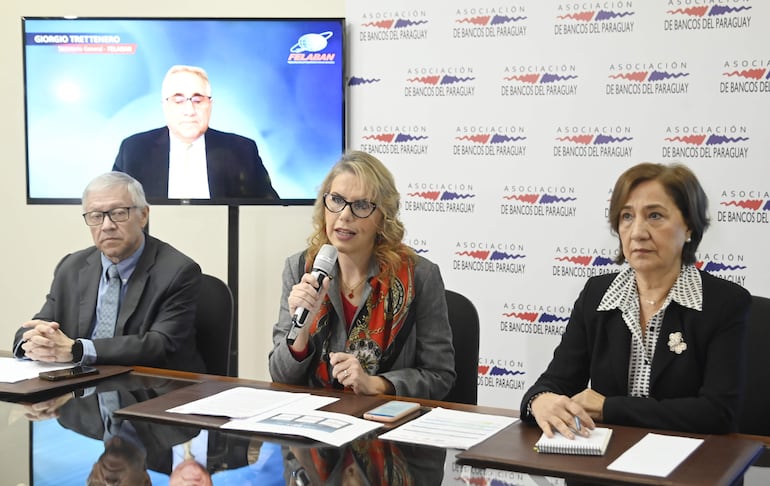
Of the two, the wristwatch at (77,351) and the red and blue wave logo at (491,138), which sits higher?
the red and blue wave logo at (491,138)

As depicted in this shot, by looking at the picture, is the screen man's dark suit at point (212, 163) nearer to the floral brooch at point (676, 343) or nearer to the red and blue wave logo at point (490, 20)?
the red and blue wave logo at point (490, 20)

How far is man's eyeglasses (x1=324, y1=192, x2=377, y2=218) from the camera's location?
106 inches

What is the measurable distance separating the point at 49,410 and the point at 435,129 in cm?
256

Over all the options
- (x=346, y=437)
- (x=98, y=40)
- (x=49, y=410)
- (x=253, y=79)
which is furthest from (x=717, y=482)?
(x=98, y=40)

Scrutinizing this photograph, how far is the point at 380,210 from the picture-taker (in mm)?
2732

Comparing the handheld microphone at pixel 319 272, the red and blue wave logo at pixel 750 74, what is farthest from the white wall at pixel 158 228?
the handheld microphone at pixel 319 272

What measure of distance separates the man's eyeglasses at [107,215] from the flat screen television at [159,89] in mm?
1050

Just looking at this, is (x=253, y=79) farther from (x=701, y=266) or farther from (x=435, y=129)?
A: (x=701, y=266)

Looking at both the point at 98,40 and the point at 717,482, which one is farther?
the point at 98,40

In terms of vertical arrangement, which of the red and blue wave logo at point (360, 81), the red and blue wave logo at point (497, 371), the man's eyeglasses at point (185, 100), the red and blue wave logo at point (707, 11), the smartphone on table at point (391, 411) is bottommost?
the red and blue wave logo at point (497, 371)

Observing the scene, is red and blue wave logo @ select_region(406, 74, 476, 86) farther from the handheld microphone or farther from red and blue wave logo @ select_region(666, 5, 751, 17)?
the handheld microphone

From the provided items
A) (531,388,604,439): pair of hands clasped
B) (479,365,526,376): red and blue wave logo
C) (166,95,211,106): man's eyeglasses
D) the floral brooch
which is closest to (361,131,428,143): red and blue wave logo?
(166,95,211,106): man's eyeglasses

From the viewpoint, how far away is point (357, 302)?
271 cm

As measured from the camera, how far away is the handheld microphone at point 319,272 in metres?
2.39
